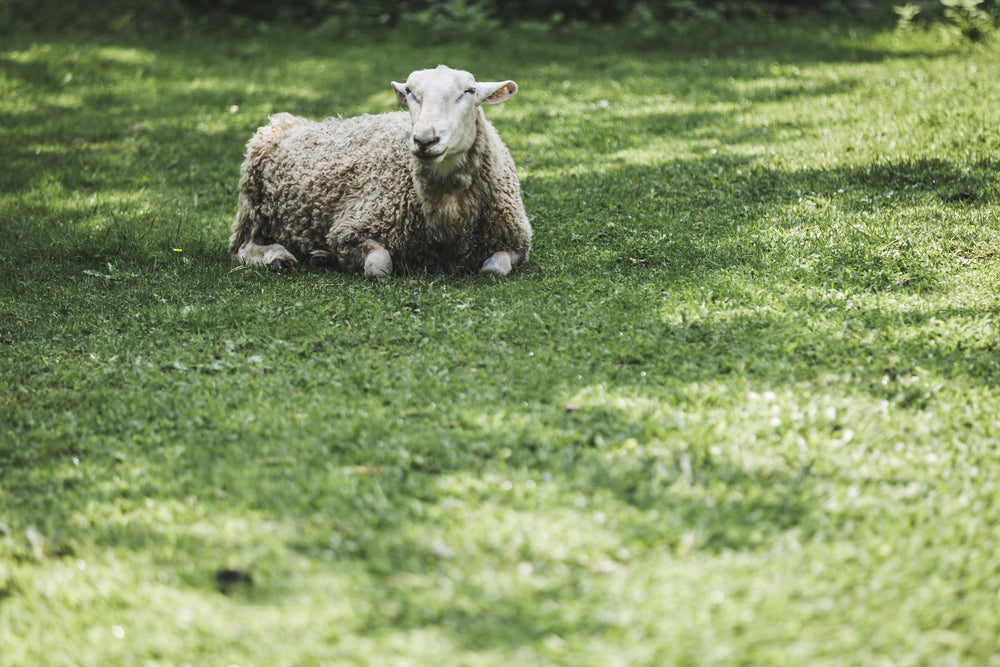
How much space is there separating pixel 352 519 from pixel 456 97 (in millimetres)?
3638

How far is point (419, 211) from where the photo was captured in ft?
22.7

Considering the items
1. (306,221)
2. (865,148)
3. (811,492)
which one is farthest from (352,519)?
(865,148)

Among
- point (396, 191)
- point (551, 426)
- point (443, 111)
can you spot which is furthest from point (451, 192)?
point (551, 426)

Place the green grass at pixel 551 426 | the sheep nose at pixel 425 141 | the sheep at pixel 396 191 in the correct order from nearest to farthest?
the green grass at pixel 551 426, the sheep nose at pixel 425 141, the sheep at pixel 396 191

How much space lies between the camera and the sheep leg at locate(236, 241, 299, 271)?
7539 mm

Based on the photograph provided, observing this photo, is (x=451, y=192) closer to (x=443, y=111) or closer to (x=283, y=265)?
(x=443, y=111)

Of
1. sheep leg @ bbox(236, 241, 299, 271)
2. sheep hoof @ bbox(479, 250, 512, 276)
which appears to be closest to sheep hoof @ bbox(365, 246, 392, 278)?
sheep hoof @ bbox(479, 250, 512, 276)

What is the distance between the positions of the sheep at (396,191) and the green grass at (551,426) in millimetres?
305

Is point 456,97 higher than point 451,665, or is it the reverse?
point 456,97

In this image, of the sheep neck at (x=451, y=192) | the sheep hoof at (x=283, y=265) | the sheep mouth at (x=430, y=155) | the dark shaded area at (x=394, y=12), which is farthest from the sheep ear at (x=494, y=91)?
the dark shaded area at (x=394, y=12)

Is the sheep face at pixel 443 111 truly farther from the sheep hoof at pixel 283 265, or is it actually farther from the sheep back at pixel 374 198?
the sheep hoof at pixel 283 265

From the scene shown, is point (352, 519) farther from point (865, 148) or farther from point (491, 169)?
point (865, 148)

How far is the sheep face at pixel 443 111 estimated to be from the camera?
6.05 m

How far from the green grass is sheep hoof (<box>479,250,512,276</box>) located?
17 cm
